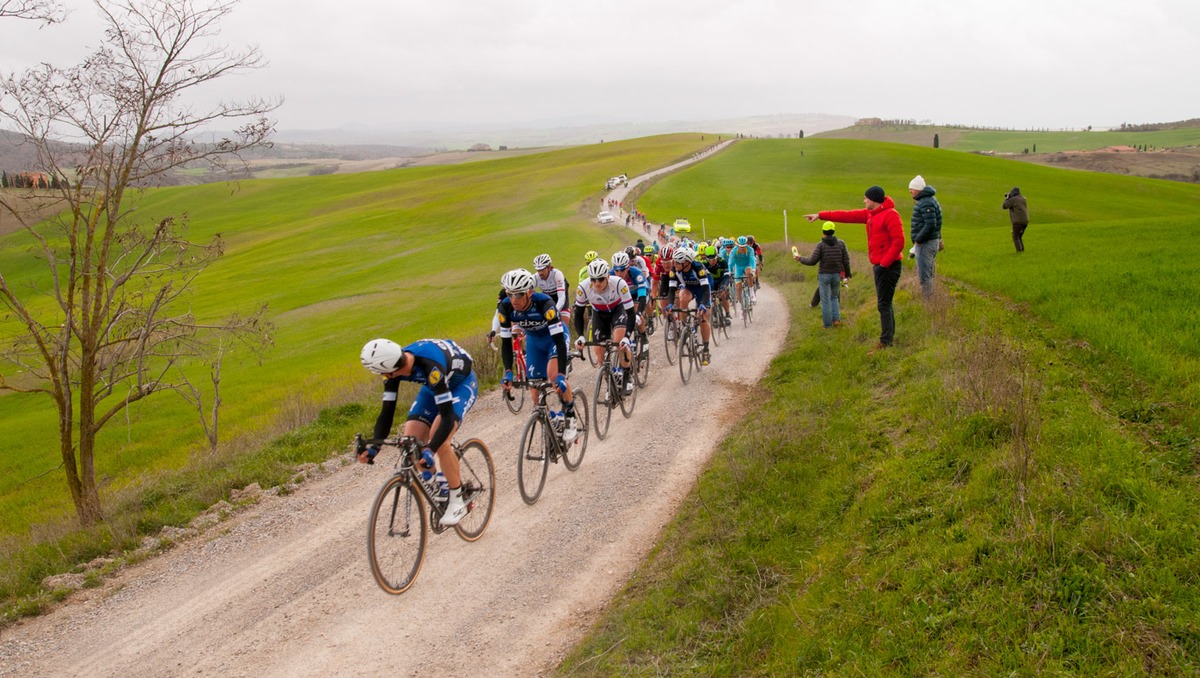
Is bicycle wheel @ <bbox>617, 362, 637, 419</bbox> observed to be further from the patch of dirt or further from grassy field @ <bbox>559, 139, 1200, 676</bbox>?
the patch of dirt

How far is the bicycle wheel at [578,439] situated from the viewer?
10.2 m

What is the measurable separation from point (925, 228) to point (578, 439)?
8.11 metres

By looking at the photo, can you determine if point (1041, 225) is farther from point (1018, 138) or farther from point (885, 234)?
point (1018, 138)

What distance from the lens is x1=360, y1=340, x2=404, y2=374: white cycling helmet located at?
6.82 m

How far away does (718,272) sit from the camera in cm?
A: 1734

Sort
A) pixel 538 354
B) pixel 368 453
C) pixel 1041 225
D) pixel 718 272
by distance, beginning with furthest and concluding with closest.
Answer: pixel 1041 225
pixel 718 272
pixel 538 354
pixel 368 453

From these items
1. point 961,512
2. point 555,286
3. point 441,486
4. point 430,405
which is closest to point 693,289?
point 555,286

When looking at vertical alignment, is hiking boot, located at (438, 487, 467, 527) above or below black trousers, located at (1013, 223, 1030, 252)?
below

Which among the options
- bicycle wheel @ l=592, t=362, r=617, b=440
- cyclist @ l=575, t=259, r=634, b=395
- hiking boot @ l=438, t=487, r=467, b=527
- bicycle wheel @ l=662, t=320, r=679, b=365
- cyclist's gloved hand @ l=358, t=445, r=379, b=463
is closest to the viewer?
cyclist's gloved hand @ l=358, t=445, r=379, b=463

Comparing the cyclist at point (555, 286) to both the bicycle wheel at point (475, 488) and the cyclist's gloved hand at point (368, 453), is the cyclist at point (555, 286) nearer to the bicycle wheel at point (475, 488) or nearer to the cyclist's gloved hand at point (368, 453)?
the bicycle wheel at point (475, 488)

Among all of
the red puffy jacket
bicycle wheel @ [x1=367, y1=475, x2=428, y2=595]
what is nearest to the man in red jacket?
the red puffy jacket

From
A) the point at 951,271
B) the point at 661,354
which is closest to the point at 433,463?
the point at 661,354

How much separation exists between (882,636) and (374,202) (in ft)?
334

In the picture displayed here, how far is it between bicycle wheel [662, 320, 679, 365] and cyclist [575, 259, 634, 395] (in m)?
2.67
